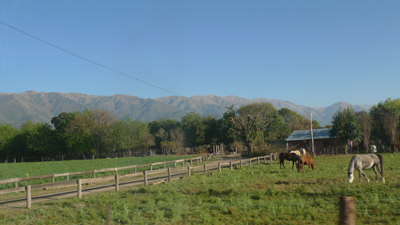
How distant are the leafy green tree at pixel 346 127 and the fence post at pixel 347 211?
171 ft

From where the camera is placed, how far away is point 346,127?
5288 centimetres

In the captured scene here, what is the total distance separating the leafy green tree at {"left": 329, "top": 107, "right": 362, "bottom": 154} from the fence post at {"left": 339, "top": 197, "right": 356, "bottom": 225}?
52242 mm

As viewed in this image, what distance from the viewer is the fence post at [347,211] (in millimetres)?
4203

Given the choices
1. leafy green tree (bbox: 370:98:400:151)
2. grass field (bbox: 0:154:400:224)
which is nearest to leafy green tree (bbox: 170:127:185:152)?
leafy green tree (bbox: 370:98:400:151)

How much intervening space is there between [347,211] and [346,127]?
5291 centimetres

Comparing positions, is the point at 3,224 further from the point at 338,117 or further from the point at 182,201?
the point at 338,117

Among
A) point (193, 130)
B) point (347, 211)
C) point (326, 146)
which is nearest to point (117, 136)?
point (193, 130)

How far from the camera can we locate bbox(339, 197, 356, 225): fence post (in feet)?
13.8

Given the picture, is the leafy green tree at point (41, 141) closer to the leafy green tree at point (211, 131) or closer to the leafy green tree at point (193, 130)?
the leafy green tree at point (193, 130)

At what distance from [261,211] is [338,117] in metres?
48.9

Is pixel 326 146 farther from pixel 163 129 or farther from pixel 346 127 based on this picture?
pixel 163 129

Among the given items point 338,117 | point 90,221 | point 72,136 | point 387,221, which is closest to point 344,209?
point 387,221

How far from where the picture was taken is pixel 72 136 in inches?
3157

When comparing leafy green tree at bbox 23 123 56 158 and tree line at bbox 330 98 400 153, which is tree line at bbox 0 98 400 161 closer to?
leafy green tree at bbox 23 123 56 158
